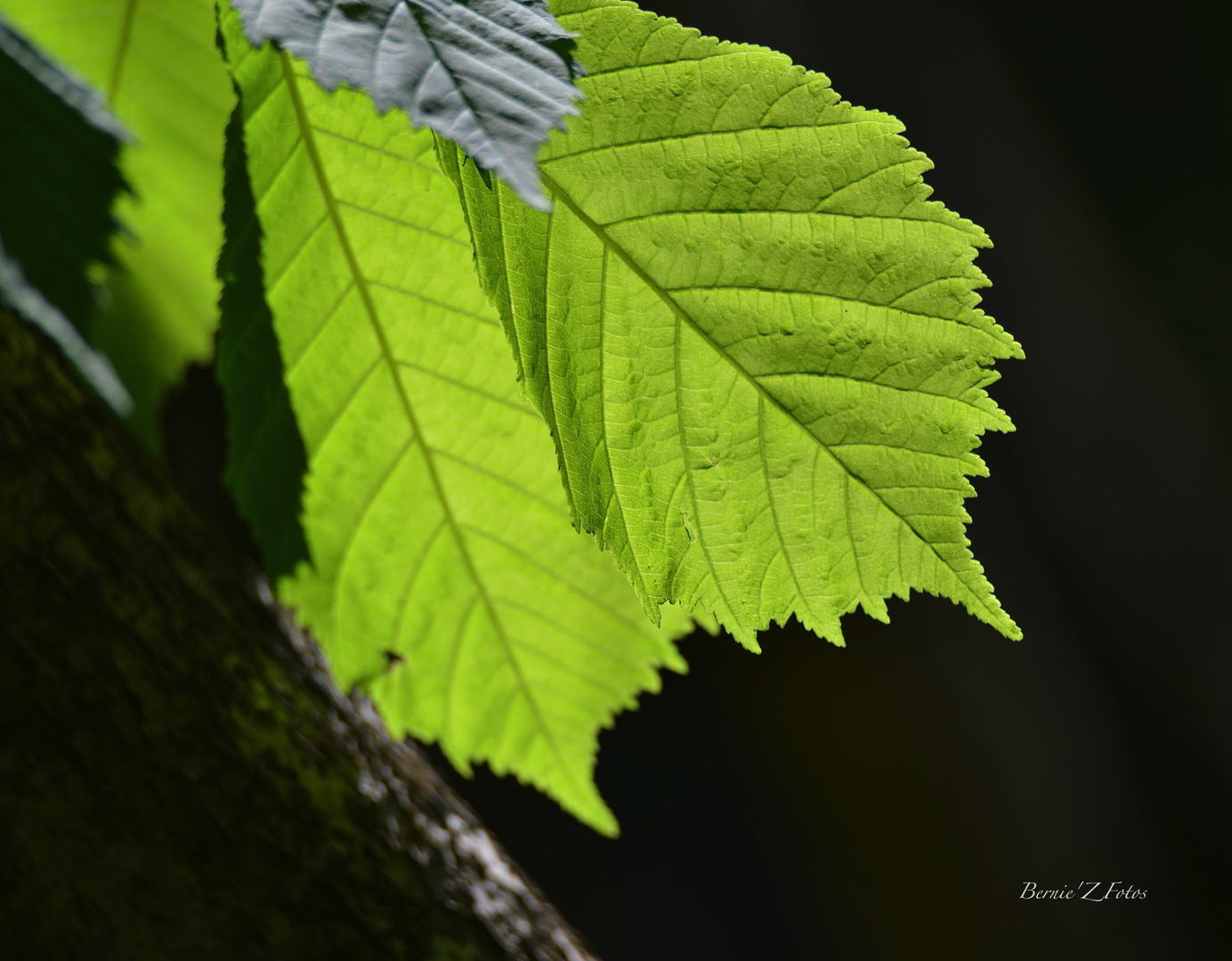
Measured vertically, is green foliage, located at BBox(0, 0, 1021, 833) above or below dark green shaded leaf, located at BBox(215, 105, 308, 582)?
above

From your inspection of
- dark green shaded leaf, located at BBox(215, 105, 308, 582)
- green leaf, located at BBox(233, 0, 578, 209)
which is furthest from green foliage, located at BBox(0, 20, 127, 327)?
green leaf, located at BBox(233, 0, 578, 209)

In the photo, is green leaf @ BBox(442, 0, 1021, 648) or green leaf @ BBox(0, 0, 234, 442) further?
green leaf @ BBox(0, 0, 234, 442)

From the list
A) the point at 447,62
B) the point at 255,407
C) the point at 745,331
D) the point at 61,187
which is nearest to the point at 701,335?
the point at 745,331

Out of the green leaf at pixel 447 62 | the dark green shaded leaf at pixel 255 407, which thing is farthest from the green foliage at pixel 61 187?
the green leaf at pixel 447 62

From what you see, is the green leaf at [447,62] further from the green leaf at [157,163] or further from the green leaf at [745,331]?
the green leaf at [157,163]
